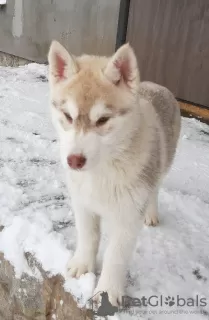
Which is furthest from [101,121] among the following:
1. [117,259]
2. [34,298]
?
[34,298]

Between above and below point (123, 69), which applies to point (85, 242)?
below

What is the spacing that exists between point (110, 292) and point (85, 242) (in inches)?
13.1

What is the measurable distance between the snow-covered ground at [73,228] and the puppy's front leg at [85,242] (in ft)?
0.20

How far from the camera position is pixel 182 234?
303 centimetres

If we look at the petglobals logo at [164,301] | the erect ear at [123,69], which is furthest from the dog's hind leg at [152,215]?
the erect ear at [123,69]

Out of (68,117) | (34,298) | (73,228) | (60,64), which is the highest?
(60,64)

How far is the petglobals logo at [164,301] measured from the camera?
234 cm

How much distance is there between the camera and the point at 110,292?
2268 millimetres

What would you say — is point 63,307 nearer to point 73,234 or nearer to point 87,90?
point 73,234

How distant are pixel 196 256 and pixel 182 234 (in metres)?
0.26

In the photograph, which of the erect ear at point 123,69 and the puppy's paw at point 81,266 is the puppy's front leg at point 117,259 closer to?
the puppy's paw at point 81,266

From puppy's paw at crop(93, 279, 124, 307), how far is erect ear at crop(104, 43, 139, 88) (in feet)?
3.68

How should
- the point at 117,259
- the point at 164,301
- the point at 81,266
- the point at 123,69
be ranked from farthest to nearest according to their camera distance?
the point at 81,266, the point at 164,301, the point at 117,259, the point at 123,69

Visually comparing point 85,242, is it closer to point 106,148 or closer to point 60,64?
point 106,148
